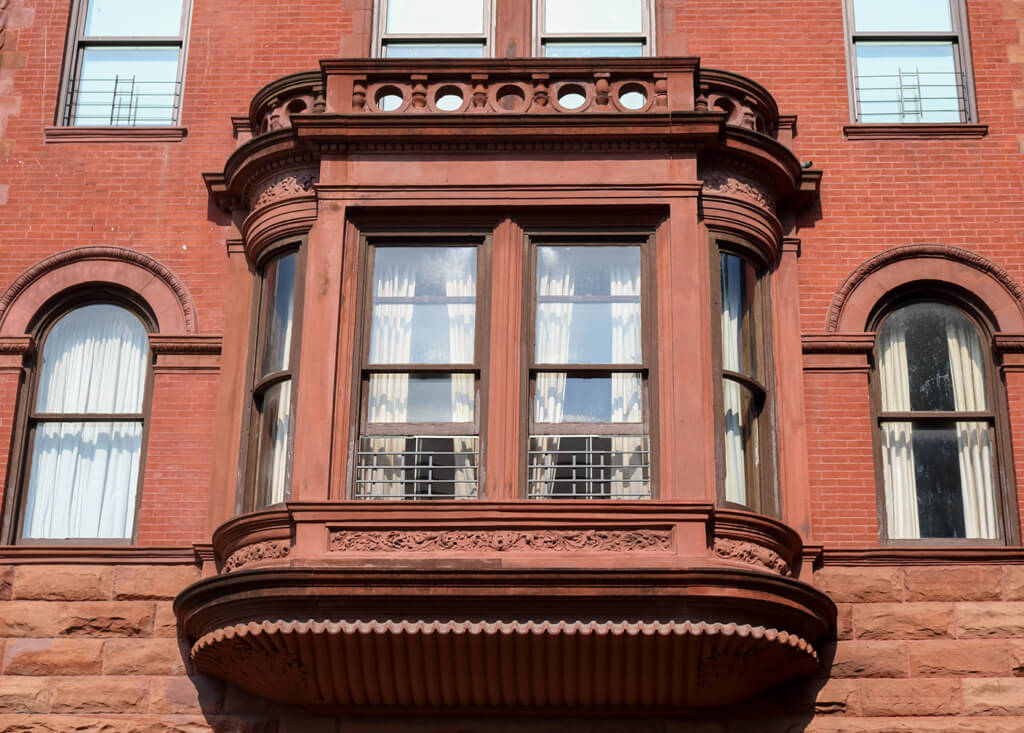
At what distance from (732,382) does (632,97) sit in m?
2.87

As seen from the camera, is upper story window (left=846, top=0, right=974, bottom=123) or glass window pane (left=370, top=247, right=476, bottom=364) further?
upper story window (left=846, top=0, right=974, bottom=123)

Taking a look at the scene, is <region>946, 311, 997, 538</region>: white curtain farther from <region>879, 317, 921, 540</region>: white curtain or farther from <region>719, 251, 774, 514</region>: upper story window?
<region>719, 251, 774, 514</region>: upper story window

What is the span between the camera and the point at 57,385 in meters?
14.8

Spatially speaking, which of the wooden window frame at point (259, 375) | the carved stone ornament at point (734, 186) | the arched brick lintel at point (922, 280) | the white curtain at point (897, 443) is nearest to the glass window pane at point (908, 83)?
the arched brick lintel at point (922, 280)

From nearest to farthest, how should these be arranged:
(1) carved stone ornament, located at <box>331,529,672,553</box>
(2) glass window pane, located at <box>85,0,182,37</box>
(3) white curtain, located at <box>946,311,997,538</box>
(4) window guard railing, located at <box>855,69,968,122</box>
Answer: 1. (1) carved stone ornament, located at <box>331,529,672,553</box>
2. (3) white curtain, located at <box>946,311,997,538</box>
3. (4) window guard railing, located at <box>855,69,968,122</box>
4. (2) glass window pane, located at <box>85,0,182,37</box>

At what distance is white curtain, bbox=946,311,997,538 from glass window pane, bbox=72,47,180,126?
Result: 7508mm

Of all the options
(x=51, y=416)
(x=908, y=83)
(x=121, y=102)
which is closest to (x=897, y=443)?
(x=908, y=83)

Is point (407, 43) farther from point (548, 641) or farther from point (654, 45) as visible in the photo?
point (548, 641)

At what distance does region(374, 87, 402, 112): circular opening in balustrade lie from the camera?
14.3 metres

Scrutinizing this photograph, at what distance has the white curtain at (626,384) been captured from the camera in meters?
13.1

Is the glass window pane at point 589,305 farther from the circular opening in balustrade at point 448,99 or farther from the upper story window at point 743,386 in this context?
the circular opening in balustrade at point 448,99

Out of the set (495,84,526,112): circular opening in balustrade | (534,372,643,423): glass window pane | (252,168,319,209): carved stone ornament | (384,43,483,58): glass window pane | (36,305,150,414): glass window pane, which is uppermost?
(384,43,483,58): glass window pane

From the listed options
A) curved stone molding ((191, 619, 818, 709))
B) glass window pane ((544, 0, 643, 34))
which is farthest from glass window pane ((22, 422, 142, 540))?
glass window pane ((544, 0, 643, 34))

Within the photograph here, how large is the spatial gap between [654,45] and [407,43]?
238 centimetres
